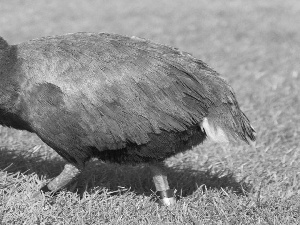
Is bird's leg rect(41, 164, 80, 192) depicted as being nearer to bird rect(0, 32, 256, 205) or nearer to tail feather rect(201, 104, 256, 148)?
bird rect(0, 32, 256, 205)

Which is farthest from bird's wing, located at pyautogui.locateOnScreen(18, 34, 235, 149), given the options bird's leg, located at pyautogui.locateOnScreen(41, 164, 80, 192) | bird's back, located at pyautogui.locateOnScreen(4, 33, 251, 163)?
bird's leg, located at pyautogui.locateOnScreen(41, 164, 80, 192)

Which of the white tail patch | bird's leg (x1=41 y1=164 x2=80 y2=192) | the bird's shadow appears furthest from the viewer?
the bird's shadow

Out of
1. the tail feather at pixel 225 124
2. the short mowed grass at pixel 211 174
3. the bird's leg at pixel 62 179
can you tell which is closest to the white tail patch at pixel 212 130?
the tail feather at pixel 225 124

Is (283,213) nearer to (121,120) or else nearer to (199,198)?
(199,198)

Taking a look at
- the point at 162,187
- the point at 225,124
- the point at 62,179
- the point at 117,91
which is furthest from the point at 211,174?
the point at 117,91

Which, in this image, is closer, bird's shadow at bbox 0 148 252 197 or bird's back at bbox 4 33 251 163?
bird's back at bbox 4 33 251 163

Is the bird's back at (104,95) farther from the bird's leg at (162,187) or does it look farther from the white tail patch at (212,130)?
the bird's leg at (162,187)

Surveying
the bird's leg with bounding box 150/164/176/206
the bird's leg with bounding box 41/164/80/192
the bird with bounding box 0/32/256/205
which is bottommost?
the bird's leg with bounding box 150/164/176/206

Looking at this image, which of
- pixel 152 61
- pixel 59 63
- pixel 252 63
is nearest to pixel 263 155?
pixel 152 61
